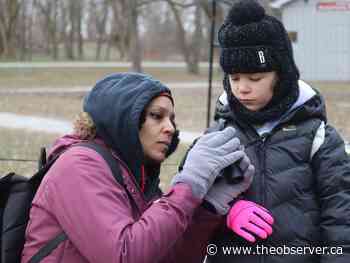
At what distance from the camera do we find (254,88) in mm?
2330

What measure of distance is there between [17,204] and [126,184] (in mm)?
367

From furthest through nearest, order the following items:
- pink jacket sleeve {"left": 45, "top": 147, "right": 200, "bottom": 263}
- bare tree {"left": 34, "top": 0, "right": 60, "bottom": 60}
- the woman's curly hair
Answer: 1. bare tree {"left": 34, "top": 0, "right": 60, "bottom": 60}
2. the woman's curly hair
3. pink jacket sleeve {"left": 45, "top": 147, "right": 200, "bottom": 263}

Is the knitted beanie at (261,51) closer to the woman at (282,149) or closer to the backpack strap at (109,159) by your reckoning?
the woman at (282,149)

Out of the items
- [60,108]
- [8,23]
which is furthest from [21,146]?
[8,23]

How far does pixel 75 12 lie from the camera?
55.6 meters

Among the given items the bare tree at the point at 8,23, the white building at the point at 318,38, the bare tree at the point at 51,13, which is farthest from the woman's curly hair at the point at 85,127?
the bare tree at the point at 51,13

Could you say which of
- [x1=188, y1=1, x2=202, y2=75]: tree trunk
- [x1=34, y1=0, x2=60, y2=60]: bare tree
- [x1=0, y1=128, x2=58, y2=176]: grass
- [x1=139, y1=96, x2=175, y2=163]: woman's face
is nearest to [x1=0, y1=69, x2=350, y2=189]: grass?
[x1=0, y1=128, x2=58, y2=176]: grass

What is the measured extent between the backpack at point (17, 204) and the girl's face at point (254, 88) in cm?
56

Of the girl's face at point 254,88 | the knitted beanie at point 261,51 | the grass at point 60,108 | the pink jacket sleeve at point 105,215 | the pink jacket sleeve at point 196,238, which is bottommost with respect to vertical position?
the grass at point 60,108

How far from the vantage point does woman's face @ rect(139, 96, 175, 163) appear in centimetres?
218

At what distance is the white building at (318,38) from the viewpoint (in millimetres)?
26188

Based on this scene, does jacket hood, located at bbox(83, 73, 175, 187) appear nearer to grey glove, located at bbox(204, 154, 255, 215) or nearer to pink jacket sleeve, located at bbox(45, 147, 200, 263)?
pink jacket sleeve, located at bbox(45, 147, 200, 263)

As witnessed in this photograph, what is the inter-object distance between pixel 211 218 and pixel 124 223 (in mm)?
388

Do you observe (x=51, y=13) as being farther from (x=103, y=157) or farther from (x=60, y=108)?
(x=103, y=157)
